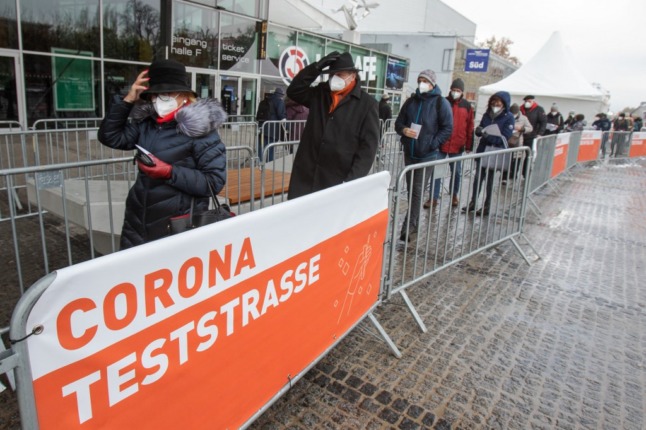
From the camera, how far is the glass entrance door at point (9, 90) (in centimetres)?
1144

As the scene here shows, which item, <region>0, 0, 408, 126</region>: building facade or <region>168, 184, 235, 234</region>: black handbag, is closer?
<region>168, 184, 235, 234</region>: black handbag

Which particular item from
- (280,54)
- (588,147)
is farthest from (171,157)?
(280,54)

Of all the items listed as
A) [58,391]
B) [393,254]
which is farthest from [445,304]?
[58,391]

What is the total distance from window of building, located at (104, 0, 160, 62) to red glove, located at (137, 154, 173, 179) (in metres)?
12.7

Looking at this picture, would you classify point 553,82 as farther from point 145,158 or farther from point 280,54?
point 145,158

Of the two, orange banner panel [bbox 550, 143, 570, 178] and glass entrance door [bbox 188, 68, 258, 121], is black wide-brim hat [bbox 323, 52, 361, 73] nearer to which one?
orange banner panel [bbox 550, 143, 570, 178]

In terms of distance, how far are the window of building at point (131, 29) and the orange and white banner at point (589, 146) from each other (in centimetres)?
1330

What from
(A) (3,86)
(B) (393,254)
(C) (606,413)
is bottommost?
(C) (606,413)

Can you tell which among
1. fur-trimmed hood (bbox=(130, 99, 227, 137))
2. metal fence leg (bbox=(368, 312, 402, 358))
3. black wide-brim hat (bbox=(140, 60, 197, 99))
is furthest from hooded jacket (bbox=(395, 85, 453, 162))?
black wide-brim hat (bbox=(140, 60, 197, 99))

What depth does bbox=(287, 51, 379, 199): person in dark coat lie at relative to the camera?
380 cm

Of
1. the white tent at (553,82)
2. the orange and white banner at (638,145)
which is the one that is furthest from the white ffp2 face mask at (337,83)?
the white tent at (553,82)

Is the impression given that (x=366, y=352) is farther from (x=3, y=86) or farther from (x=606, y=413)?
(x=3, y=86)

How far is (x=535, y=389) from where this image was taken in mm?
3145

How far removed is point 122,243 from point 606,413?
324 centimetres
